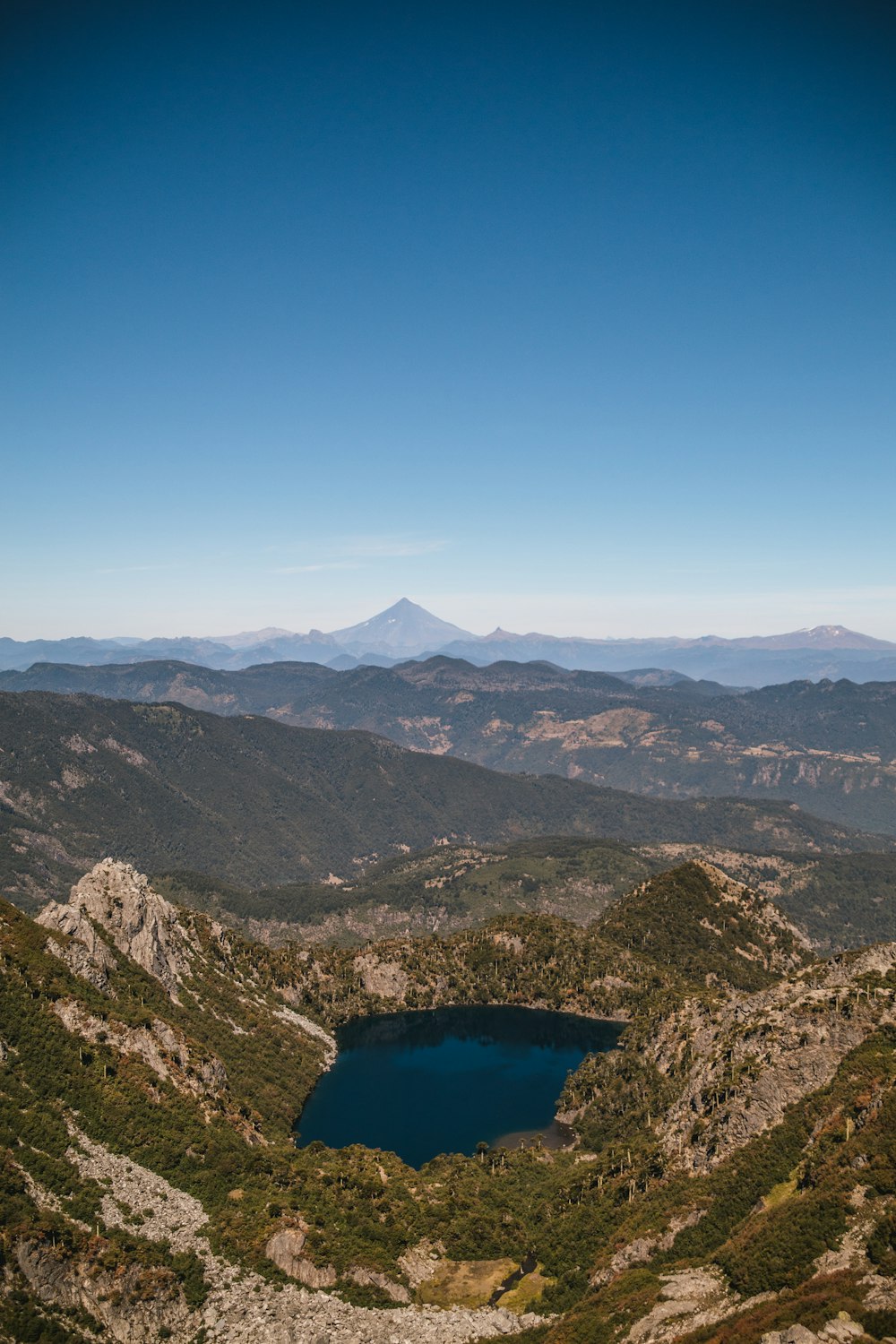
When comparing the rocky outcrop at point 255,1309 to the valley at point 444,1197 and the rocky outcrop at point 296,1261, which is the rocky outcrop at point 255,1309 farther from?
the valley at point 444,1197

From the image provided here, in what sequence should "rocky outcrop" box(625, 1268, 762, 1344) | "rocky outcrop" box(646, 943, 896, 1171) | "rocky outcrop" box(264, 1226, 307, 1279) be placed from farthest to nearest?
"rocky outcrop" box(646, 943, 896, 1171), "rocky outcrop" box(264, 1226, 307, 1279), "rocky outcrop" box(625, 1268, 762, 1344)

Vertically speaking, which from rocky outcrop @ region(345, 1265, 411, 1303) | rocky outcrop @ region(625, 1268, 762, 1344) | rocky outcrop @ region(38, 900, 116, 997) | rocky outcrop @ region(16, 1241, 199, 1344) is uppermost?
rocky outcrop @ region(38, 900, 116, 997)

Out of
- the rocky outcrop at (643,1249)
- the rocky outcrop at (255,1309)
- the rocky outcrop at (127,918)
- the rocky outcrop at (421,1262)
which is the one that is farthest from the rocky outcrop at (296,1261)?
the rocky outcrop at (127,918)

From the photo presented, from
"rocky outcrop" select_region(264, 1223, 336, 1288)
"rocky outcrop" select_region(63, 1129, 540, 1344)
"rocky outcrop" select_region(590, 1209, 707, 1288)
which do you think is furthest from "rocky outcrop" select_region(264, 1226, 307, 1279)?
"rocky outcrop" select_region(590, 1209, 707, 1288)

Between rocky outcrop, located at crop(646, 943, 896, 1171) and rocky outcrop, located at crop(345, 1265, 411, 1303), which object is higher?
rocky outcrop, located at crop(646, 943, 896, 1171)

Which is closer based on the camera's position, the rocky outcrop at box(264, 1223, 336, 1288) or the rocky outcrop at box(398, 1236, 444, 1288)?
the rocky outcrop at box(264, 1223, 336, 1288)

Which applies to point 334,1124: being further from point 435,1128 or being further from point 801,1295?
point 801,1295

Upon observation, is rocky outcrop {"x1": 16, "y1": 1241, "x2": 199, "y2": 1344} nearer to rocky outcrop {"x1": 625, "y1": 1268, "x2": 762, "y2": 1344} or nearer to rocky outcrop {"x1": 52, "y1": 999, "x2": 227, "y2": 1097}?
rocky outcrop {"x1": 52, "y1": 999, "x2": 227, "y2": 1097}

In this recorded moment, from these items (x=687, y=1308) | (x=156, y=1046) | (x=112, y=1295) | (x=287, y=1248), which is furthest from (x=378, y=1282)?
(x=156, y=1046)

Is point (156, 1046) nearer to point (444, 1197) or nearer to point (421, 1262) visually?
point (444, 1197)

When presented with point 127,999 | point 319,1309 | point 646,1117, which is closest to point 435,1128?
point 646,1117

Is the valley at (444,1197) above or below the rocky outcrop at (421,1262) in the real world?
above
